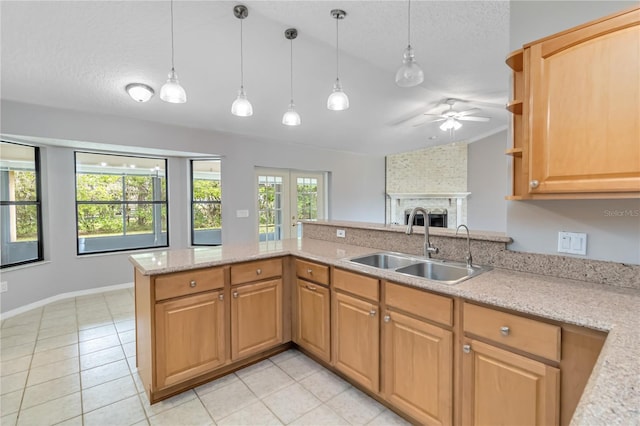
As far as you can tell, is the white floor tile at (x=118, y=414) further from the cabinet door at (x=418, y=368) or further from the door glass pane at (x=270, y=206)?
the door glass pane at (x=270, y=206)

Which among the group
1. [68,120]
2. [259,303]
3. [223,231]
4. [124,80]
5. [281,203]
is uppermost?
[124,80]

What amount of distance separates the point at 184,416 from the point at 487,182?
709 cm

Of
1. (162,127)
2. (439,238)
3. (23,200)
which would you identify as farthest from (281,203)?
(439,238)

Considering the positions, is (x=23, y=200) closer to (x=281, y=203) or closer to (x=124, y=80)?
(x=124, y=80)

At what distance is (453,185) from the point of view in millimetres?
7180

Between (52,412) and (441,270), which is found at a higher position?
(441,270)

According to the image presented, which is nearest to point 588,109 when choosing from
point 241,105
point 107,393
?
point 241,105

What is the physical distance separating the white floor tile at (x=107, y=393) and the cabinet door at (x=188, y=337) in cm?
38

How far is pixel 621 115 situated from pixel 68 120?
4.81 meters

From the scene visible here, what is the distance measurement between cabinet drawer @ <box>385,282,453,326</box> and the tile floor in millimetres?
730

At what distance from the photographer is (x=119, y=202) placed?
15.0ft

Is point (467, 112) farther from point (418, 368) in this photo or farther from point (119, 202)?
point (119, 202)

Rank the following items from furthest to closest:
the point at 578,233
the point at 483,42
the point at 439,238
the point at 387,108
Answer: the point at 387,108
the point at 483,42
the point at 439,238
the point at 578,233

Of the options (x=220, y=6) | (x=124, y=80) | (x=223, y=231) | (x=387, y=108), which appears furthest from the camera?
(x=223, y=231)
